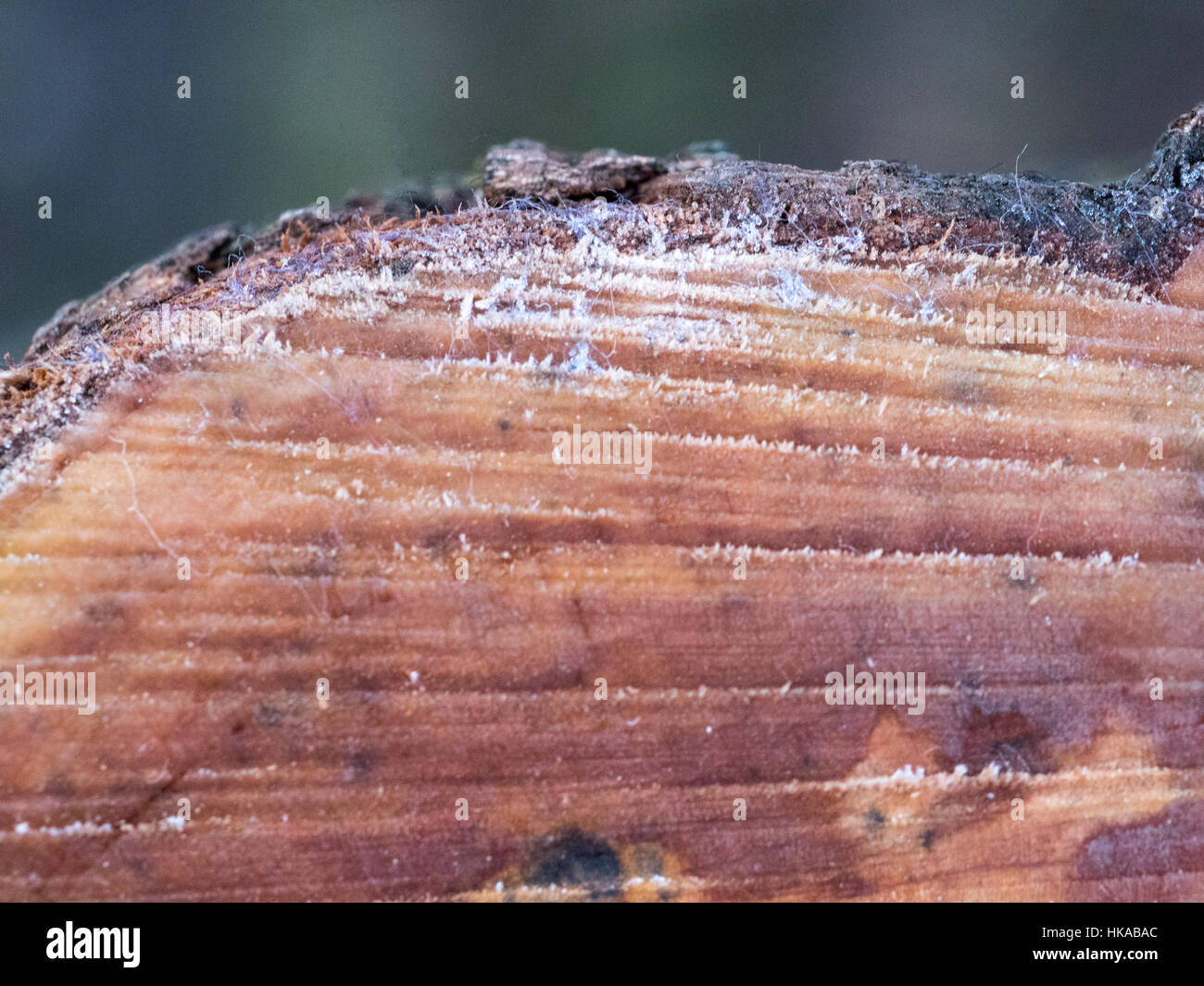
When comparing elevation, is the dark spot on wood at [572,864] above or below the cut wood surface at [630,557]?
below

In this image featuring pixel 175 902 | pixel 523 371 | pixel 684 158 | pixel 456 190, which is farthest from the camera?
pixel 684 158

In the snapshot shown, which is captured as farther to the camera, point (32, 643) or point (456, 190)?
point (456, 190)

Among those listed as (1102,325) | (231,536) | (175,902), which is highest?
(1102,325)

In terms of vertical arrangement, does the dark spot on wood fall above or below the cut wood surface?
below

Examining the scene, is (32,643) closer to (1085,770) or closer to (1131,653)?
(1085,770)

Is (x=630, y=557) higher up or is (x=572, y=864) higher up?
(x=630, y=557)

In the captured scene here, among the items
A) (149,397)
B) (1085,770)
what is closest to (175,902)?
(149,397)

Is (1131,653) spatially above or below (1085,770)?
above

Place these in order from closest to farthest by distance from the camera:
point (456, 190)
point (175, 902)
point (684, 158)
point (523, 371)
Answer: point (175, 902), point (523, 371), point (456, 190), point (684, 158)
